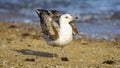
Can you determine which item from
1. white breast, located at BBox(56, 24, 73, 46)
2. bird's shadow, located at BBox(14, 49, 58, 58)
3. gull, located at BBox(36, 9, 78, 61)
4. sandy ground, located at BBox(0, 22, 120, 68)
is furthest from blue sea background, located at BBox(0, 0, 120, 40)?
white breast, located at BBox(56, 24, 73, 46)

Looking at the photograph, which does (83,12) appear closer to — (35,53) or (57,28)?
(35,53)

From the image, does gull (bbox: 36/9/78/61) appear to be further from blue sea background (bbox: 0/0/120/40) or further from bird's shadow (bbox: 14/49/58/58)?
blue sea background (bbox: 0/0/120/40)

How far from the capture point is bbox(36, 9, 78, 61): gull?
432 inches

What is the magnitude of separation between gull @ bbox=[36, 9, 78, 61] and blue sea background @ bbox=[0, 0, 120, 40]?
12.8 ft

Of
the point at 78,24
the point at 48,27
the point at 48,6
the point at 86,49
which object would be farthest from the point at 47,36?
the point at 48,6

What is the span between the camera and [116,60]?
37.0 ft

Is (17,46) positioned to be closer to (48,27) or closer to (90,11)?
(48,27)

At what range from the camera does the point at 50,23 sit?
1121 cm

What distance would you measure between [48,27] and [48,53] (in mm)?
1266

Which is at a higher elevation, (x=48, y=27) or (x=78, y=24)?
(x=78, y=24)

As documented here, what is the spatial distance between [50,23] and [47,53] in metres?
1.30

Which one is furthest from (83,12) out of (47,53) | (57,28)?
(57,28)

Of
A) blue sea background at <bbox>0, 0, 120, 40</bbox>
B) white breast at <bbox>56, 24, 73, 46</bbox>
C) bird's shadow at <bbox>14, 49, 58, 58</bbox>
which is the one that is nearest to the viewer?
white breast at <bbox>56, 24, 73, 46</bbox>

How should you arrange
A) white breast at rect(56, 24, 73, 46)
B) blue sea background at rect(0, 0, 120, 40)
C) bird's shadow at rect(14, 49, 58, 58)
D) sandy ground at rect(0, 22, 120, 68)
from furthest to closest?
blue sea background at rect(0, 0, 120, 40)
bird's shadow at rect(14, 49, 58, 58)
white breast at rect(56, 24, 73, 46)
sandy ground at rect(0, 22, 120, 68)
